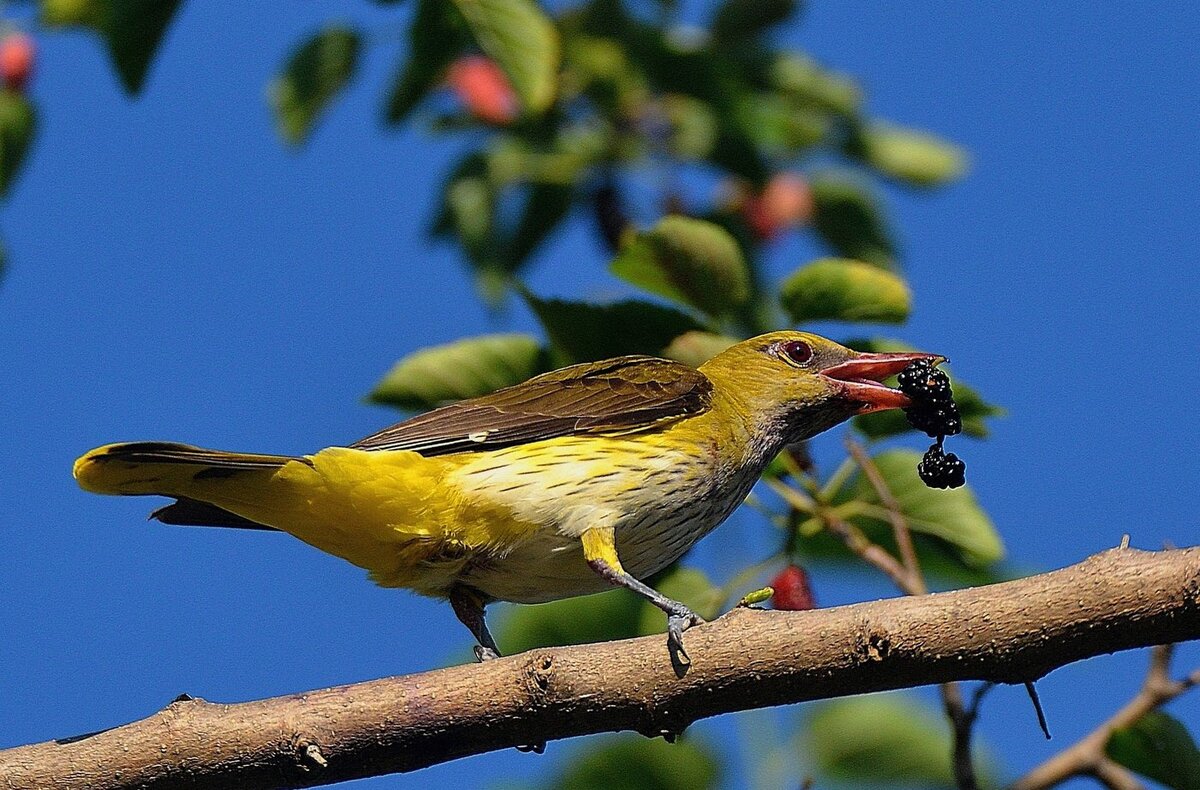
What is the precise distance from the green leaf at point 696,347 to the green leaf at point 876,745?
106 centimetres

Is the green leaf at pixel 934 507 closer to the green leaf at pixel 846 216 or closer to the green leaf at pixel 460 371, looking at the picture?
the green leaf at pixel 460 371

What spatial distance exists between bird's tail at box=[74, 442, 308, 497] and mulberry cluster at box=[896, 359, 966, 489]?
1.65 metres

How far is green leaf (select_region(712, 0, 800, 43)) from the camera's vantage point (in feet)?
19.7

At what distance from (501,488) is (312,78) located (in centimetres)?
253

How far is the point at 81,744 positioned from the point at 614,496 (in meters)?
1.46

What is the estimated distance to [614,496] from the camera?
3.71 metres

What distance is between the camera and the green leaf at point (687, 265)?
12.4 ft

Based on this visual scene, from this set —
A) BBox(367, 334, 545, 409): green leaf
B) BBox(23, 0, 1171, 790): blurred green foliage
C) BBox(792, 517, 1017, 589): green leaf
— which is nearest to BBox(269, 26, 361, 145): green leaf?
BBox(23, 0, 1171, 790): blurred green foliage

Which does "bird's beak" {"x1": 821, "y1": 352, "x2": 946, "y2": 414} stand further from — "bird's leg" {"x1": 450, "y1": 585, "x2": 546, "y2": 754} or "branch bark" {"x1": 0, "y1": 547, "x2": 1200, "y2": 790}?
"branch bark" {"x1": 0, "y1": 547, "x2": 1200, "y2": 790}

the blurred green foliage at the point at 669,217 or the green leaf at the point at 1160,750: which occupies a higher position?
the blurred green foliage at the point at 669,217

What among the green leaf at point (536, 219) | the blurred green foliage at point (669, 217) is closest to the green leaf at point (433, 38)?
the blurred green foliage at point (669, 217)

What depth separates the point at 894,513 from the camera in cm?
383

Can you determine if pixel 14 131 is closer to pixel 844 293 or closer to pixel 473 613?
pixel 473 613

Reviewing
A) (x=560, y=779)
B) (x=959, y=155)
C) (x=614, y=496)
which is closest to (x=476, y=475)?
(x=614, y=496)
